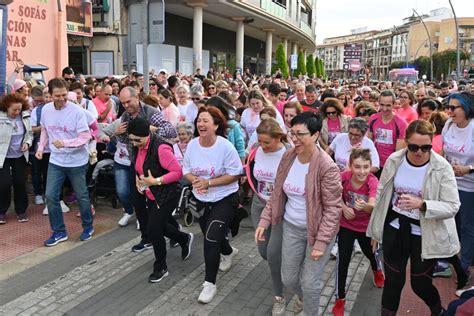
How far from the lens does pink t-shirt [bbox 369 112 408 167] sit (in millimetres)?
5887

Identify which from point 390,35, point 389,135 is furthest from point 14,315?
point 390,35

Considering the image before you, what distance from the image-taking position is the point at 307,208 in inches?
139

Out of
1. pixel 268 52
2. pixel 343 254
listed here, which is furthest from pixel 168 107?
pixel 268 52

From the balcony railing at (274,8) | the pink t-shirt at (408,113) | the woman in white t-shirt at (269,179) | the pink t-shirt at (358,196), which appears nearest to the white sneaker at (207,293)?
the woman in white t-shirt at (269,179)

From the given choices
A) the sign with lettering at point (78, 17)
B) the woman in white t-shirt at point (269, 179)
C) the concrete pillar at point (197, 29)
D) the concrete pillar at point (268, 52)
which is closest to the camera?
the woman in white t-shirt at point (269, 179)

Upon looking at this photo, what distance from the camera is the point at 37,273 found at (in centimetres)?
495

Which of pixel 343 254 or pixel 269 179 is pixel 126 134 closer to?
pixel 269 179

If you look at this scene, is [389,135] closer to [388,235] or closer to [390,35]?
[388,235]

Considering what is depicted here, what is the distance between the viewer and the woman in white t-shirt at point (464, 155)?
4633mm

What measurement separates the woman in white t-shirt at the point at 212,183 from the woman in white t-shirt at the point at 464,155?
235cm

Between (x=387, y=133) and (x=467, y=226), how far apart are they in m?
1.65

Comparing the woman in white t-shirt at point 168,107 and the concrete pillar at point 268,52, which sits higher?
the concrete pillar at point 268,52

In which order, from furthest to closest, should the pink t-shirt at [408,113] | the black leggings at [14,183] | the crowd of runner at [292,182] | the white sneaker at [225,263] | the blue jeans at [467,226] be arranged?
the pink t-shirt at [408,113] → the black leggings at [14,183] → the white sneaker at [225,263] → the blue jeans at [467,226] → the crowd of runner at [292,182]

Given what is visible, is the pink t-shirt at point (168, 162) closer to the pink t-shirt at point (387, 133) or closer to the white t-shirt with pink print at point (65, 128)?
the white t-shirt with pink print at point (65, 128)
